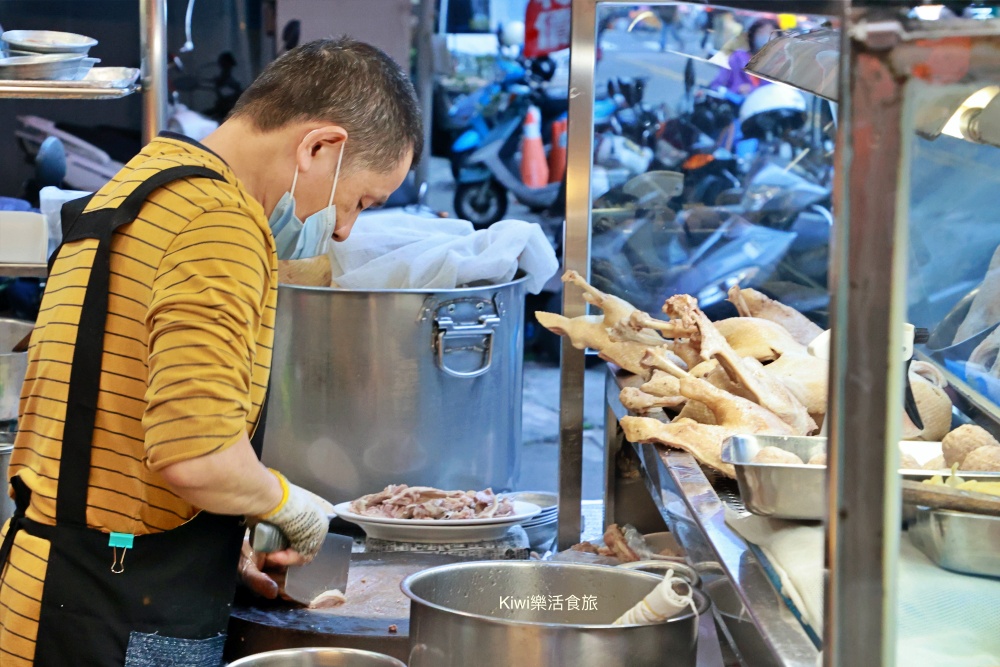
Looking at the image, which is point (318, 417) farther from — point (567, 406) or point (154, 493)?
point (154, 493)

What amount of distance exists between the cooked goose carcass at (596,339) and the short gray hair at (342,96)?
1.86ft

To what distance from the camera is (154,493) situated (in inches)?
64.0

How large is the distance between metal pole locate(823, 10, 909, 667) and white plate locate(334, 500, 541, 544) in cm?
177

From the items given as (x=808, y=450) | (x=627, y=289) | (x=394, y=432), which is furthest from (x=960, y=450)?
(x=394, y=432)

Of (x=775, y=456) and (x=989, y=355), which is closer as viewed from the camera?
(x=775, y=456)

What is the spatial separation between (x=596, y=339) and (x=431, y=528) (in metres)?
0.58

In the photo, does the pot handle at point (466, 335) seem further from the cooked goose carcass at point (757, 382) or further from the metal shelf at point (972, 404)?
the metal shelf at point (972, 404)

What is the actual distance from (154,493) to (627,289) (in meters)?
1.39

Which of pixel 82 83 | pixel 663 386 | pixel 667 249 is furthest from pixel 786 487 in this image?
pixel 82 83

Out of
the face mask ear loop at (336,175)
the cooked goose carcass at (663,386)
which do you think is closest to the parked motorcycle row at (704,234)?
the cooked goose carcass at (663,386)

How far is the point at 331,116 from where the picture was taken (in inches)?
69.0

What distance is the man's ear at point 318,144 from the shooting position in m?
1.74

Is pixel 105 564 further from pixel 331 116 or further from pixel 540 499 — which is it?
pixel 540 499

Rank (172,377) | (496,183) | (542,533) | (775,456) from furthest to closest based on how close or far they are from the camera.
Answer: (496,183) → (542,533) → (172,377) → (775,456)
